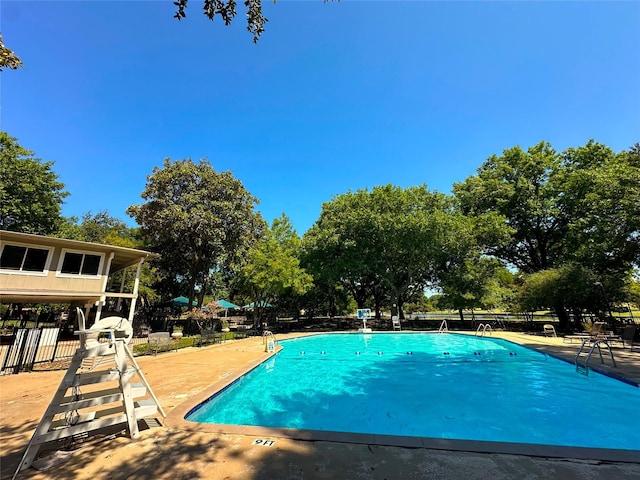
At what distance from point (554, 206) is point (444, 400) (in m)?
26.8

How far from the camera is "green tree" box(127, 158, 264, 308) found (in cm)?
2078

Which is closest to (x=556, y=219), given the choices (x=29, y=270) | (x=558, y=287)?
(x=558, y=287)

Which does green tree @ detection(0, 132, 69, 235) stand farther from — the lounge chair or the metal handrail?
the lounge chair

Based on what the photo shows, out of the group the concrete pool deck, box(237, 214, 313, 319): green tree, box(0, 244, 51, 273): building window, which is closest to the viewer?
the concrete pool deck

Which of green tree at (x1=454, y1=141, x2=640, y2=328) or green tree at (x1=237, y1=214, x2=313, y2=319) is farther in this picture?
green tree at (x1=237, y1=214, x2=313, y2=319)

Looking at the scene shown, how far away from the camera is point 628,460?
10.9 ft

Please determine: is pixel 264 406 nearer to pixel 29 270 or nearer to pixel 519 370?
pixel 519 370

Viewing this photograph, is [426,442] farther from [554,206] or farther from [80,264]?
[554,206]

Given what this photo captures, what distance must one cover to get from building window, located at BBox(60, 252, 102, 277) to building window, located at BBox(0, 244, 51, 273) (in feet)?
2.24

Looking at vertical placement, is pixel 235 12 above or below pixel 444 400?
above

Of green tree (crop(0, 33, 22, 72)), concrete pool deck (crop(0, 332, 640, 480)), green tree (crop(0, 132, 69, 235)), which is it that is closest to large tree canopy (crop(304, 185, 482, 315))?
concrete pool deck (crop(0, 332, 640, 480))

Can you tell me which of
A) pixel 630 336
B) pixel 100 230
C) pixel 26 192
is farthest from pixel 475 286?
pixel 100 230

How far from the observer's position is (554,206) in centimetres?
2586

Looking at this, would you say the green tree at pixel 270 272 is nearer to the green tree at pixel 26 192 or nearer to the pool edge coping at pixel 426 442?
the pool edge coping at pixel 426 442
